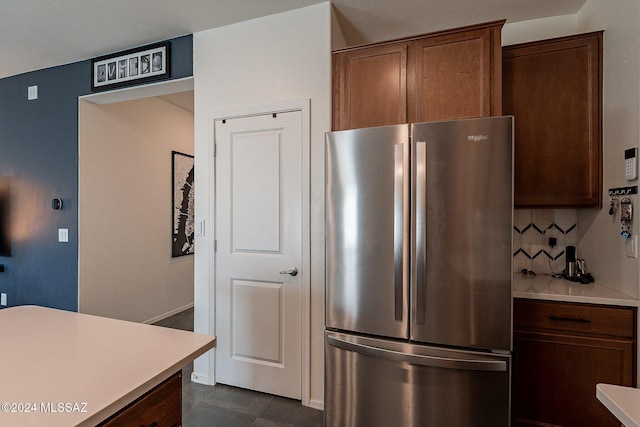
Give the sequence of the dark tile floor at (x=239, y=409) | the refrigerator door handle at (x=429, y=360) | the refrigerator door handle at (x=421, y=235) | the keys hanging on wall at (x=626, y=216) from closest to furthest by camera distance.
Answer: the refrigerator door handle at (x=429, y=360) < the refrigerator door handle at (x=421, y=235) < the keys hanging on wall at (x=626, y=216) < the dark tile floor at (x=239, y=409)

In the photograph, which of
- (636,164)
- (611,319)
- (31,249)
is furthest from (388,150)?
(31,249)

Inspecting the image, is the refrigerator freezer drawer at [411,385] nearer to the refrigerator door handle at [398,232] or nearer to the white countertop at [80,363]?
the refrigerator door handle at [398,232]

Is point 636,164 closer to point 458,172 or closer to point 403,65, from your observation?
point 458,172

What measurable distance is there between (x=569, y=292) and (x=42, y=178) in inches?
178

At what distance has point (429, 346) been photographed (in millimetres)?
1527

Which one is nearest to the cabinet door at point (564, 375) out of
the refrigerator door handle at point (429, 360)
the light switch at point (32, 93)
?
the refrigerator door handle at point (429, 360)

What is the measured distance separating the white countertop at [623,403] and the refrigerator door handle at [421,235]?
73 centimetres

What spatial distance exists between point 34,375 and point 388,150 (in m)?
1.56

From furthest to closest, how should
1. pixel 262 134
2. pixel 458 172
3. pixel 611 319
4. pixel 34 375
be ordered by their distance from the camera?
pixel 262 134, pixel 611 319, pixel 458 172, pixel 34 375

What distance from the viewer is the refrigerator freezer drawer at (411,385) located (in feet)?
4.71

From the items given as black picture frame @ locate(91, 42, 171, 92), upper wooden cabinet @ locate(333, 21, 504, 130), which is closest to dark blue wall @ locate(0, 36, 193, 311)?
black picture frame @ locate(91, 42, 171, 92)

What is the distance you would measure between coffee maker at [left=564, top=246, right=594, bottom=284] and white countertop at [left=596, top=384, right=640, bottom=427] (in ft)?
4.74

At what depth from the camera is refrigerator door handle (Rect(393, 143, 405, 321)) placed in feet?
5.14

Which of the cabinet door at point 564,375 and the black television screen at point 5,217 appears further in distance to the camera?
the black television screen at point 5,217
